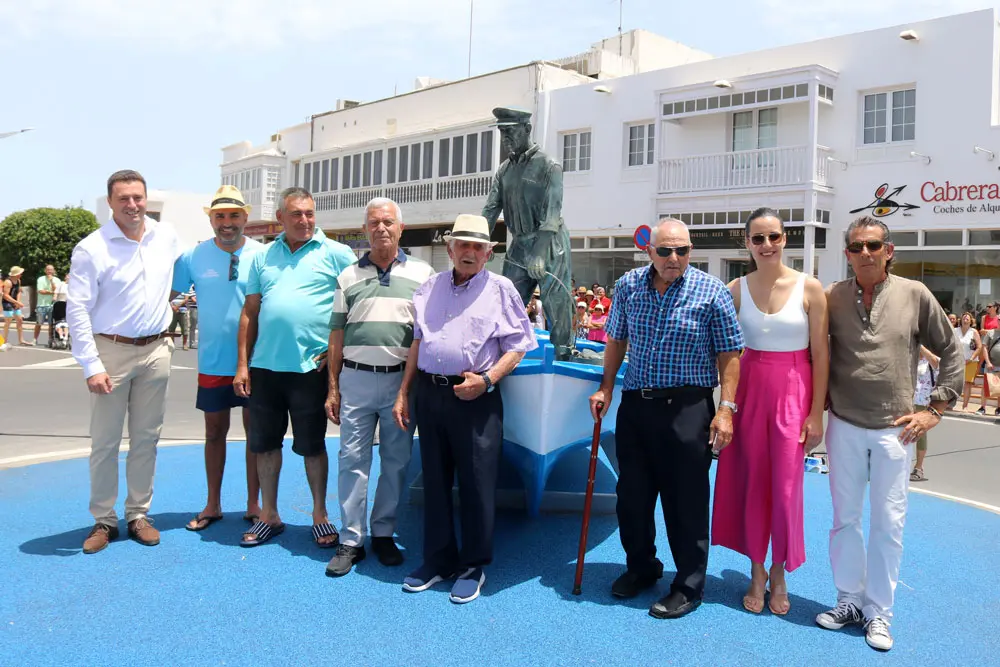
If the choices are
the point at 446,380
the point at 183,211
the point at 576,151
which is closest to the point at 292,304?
the point at 446,380

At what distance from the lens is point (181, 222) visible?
1991 inches

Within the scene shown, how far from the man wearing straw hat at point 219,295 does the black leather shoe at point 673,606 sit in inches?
111

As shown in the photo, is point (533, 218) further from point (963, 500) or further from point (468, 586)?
point (963, 500)

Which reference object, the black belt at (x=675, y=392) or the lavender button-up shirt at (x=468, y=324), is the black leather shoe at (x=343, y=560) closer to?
the lavender button-up shirt at (x=468, y=324)

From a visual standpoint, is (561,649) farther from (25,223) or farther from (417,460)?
(25,223)

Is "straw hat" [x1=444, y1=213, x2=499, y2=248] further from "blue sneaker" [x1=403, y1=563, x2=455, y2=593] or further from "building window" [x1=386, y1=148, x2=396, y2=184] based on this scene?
"building window" [x1=386, y1=148, x2=396, y2=184]

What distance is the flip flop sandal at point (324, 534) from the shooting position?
5346mm

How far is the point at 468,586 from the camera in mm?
4586

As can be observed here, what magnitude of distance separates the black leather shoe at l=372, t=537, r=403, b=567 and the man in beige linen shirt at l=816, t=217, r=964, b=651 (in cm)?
244

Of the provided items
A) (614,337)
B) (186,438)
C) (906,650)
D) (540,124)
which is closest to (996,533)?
(906,650)

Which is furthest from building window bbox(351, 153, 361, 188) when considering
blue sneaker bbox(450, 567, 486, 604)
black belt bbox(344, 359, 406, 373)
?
blue sneaker bbox(450, 567, 486, 604)

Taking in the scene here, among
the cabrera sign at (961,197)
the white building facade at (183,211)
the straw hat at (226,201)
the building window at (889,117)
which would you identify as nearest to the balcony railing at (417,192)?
the building window at (889,117)

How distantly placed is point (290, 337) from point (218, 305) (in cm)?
65

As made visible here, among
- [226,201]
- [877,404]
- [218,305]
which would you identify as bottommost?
[877,404]
